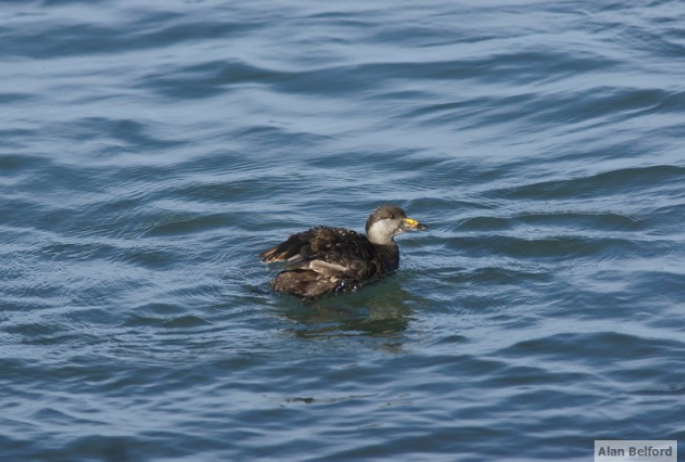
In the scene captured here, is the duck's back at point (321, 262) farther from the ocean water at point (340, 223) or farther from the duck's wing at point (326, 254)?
the ocean water at point (340, 223)

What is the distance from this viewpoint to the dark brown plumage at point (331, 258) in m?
11.3

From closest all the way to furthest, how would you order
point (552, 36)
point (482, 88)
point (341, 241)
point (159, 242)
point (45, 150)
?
point (341, 241) → point (159, 242) → point (45, 150) → point (482, 88) → point (552, 36)

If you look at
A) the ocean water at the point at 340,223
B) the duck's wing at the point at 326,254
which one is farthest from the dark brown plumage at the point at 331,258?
the ocean water at the point at 340,223

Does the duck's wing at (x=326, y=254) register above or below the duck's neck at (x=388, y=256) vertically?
above

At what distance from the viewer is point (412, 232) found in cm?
1304

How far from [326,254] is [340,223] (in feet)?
5.78

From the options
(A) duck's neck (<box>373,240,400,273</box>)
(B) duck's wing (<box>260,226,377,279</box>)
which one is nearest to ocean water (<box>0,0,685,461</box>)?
(A) duck's neck (<box>373,240,400,273</box>)

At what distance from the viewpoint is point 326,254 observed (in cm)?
1134

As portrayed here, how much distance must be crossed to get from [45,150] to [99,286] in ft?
15.0

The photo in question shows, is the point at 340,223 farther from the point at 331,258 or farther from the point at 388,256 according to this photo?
the point at 331,258

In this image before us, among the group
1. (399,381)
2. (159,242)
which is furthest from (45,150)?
(399,381)

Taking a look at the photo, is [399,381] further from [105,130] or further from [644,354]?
[105,130]

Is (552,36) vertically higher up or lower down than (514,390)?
higher up

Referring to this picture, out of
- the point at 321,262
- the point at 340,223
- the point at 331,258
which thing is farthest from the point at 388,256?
the point at 340,223
